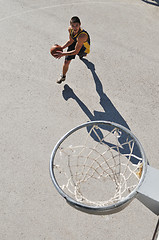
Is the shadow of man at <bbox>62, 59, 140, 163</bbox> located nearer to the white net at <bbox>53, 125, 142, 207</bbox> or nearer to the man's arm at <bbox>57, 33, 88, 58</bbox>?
the white net at <bbox>53, 125, 142, 207</bbox>

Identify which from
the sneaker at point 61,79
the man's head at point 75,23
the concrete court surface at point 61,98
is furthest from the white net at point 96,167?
the man's head at point 75,23

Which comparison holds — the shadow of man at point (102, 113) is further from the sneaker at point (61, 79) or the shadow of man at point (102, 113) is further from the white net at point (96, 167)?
the sneaker at point (61, 79)

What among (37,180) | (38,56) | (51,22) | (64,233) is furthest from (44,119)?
(51,22)

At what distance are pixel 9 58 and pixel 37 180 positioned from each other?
2.69 m

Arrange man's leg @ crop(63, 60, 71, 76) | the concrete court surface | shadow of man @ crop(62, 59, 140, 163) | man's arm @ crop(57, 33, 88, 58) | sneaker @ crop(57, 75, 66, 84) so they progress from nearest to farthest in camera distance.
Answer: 1. the concrete court surface
2. man's arm @ crop(57, 33, 88, 58)
3. shadow of man @ crop(62, 59, 140, 163)
4. man's leg @ crop(63, 60, 71, 76)
5. sneaker @ crop(57, 75, 66, 84)

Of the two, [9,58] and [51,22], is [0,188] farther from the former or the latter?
[51,22]

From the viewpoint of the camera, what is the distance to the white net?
454cm

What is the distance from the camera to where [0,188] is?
4.73 m

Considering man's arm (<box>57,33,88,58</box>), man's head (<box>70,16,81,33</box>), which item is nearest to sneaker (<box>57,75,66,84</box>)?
man's arm (<box>57,33,88,58</box>)

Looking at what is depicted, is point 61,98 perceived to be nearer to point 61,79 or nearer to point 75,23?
point 61,79

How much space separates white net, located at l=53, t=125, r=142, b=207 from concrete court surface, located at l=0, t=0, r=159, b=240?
9.7 inches

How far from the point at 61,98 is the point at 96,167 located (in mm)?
1592

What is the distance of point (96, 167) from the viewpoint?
468 cm

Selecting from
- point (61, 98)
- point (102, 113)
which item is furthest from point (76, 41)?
point (102, 113)
